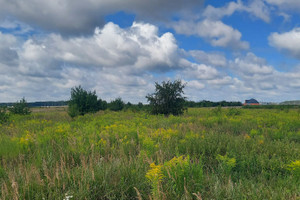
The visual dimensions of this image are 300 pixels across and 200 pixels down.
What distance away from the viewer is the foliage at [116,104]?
112 ft

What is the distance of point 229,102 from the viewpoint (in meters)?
74.4

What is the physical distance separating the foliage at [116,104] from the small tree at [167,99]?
14.5 m

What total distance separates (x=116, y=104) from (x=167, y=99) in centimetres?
1639

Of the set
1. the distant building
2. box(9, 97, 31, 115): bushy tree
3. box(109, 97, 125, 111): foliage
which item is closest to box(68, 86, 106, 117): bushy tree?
box(9, 97, 31, 115): bushy tree

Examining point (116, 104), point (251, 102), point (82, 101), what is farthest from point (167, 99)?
point (251, 102)

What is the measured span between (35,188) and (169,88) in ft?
60.3

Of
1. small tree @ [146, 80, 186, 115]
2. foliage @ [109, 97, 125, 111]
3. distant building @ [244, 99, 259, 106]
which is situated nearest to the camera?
small tree @ [146, 80, 186, 115]

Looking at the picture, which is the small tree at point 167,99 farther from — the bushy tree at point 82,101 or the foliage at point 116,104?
the foliage at point 116,104

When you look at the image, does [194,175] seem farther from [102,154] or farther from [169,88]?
[169,88]

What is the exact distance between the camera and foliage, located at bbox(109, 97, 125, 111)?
3428 cm

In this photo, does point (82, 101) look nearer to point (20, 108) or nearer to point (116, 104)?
point (20, 108)

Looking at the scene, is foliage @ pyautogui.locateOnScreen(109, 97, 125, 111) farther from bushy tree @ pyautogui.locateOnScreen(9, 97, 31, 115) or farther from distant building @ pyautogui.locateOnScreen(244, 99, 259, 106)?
distant building @ pyautogui.locateOnScreen(244, 99, 259, 106)

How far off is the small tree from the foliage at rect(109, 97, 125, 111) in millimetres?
14495

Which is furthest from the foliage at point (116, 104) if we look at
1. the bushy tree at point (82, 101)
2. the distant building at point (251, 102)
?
the distant building at point (251, 102)
